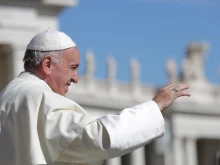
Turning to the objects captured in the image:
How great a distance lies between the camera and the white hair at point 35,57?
7215 millimetres

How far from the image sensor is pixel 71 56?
23.7 ft

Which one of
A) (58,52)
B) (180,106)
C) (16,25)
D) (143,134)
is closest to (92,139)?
(143,134)

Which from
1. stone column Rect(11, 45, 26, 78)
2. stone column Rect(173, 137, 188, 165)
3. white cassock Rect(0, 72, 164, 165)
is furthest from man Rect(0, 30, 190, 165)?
stone column Rect(173, 137, 188, 165)

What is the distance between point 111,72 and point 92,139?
58106mm

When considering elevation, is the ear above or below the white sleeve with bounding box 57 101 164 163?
above

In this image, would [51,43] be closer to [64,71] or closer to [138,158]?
[64,71]

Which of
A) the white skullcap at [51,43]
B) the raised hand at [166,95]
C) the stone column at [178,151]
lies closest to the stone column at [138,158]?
the stone column at [178,151]

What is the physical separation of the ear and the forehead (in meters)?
0.09

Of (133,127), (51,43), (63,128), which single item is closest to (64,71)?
(51,43)

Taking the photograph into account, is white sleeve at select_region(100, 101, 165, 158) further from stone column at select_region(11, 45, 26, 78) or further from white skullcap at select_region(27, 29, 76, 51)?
stone column at select_region(11, 45, 26, 78)

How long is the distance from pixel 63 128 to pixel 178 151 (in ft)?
215

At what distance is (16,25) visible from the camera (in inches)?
1384

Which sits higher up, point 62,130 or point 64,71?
point 64,71

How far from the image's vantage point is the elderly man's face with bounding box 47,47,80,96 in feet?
23.6
